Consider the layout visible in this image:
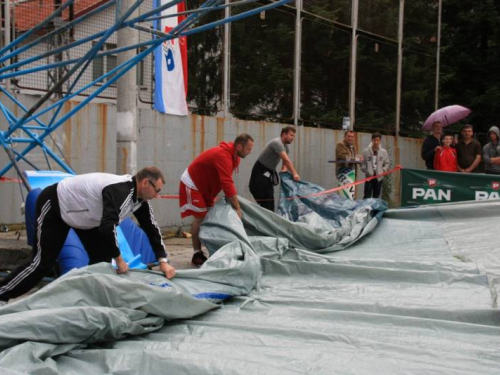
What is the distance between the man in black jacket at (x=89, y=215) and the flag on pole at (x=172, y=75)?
4527mm

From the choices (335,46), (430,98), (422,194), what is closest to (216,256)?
(422,194)

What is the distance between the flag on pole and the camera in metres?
8.89

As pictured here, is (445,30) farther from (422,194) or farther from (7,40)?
(7,40)

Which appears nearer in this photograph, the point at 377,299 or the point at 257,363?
the point at 257,363

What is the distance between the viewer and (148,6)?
32.1 feet

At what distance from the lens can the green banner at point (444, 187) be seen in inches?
356

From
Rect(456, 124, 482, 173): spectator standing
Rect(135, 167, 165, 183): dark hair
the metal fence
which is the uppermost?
the metal fence

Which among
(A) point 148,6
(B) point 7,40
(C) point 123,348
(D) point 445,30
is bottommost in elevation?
(C) point 123,348

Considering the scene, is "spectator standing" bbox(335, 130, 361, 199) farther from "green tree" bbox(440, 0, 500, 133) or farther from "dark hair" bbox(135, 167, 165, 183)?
"green tree" bbox(440, 0, 500, 133)

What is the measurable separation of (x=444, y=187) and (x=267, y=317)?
5960 mm

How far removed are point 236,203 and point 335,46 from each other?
789 cm

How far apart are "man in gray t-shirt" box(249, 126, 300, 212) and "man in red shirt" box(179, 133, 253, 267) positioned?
5.96 ft

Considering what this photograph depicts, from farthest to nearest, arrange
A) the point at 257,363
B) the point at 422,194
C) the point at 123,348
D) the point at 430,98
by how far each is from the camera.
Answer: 1. the point at 430,98
2. the point at 422,194
3. the point at 123,348
4. the point at 257,363

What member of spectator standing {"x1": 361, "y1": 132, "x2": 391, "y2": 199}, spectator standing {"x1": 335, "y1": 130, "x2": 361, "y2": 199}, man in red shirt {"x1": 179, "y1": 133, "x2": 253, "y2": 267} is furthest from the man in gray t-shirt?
spectator standing {"x1": 361, "y1": 132, "x2": 391, "y2": 199}
